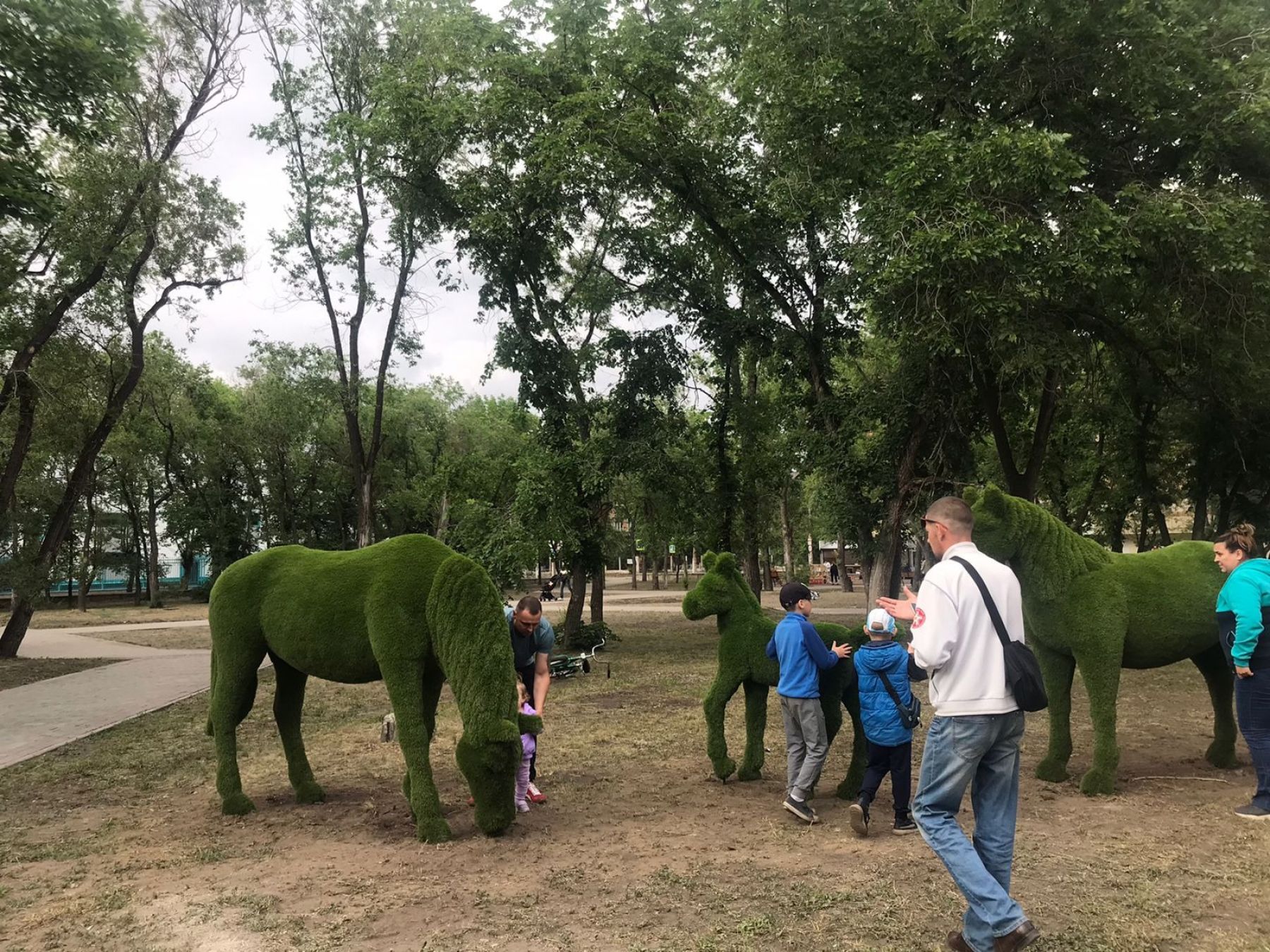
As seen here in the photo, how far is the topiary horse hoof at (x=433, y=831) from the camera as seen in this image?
5742 millimetres

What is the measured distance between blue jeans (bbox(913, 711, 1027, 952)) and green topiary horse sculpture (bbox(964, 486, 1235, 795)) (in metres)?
3.08

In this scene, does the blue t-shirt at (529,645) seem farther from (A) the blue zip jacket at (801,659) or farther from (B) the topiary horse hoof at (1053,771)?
(B) the topiary horse hoof at (1053,771)

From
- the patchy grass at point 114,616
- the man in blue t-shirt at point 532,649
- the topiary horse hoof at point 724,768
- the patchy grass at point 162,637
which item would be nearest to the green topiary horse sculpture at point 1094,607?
the topiary horse hoof at point 724,768

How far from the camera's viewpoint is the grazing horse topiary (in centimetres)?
670

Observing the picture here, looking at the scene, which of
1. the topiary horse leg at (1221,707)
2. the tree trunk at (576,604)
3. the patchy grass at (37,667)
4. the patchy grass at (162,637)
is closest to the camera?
the topiary horse leg at (1221,707)

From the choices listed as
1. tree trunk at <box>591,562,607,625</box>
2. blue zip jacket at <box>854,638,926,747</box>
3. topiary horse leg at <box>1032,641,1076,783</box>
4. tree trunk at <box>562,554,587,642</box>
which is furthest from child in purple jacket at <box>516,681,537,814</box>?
tree trunk at <box>591,562,607,625</box>

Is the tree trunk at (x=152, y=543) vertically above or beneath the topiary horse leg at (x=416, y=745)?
above

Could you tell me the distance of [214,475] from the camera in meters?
40.6

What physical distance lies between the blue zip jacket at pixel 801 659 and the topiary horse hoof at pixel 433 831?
267 cm

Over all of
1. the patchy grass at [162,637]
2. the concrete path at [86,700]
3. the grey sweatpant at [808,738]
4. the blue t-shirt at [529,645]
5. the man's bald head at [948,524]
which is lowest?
the concrete path at [86,700]

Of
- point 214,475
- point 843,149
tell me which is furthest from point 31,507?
point 843,149

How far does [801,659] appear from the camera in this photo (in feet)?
20.3

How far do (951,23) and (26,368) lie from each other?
1865 cm

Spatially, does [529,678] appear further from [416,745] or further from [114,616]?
[114,616]
